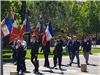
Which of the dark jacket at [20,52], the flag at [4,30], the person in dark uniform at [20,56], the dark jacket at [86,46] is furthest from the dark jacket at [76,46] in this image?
the flag at [4,30]

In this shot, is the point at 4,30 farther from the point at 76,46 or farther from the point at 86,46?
the point at 86,46

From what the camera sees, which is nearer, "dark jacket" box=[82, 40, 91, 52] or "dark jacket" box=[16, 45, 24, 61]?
"dark jacket" box=[16, 45, 24, 61]

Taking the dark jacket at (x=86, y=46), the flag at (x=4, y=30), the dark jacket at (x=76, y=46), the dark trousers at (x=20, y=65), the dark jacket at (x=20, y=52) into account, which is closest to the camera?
the flag at (x=4, y=30)

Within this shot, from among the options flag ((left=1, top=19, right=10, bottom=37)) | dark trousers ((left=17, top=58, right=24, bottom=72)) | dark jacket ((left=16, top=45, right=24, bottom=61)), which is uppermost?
flag ((left=1, top=19, right=10, bottom=37))

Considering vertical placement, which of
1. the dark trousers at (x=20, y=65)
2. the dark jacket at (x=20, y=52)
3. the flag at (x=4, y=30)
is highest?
the flag at (x=4, y=30)

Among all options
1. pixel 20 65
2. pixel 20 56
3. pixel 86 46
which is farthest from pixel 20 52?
pixel 86 46

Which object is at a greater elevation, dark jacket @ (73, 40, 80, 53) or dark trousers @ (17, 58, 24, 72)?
dark jacket @ (73, 40, 80, 53)

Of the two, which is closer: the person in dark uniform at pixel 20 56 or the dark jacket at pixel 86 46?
the person in dark uniform at pixel 20 56

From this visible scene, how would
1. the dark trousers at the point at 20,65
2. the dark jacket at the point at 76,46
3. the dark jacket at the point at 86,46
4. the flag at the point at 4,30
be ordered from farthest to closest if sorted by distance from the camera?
1. the dark jacket at the point at 86,46
2. the dark jacket at the point at 76,46
3. the dark trousers at the point at 20,65
4. the flag at the point at 4,30

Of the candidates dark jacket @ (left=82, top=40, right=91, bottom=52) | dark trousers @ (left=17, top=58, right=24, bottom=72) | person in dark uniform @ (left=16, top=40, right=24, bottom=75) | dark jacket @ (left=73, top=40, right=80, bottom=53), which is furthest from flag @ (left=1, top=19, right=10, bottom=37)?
dark jacket @ (left=82, top=40, right=91, bottom=52)

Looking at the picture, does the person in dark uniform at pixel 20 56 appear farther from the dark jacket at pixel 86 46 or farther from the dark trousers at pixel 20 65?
the dark jacket at pixel 86 46

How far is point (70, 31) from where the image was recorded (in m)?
66.8

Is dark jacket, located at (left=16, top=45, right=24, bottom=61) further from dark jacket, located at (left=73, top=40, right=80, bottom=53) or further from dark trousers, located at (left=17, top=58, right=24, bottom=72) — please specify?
dark jacket, located at (left=73, top=40, right=80, bottom=53)

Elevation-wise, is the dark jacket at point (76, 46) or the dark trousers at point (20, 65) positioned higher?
the dark jacket at point (76, 46)
